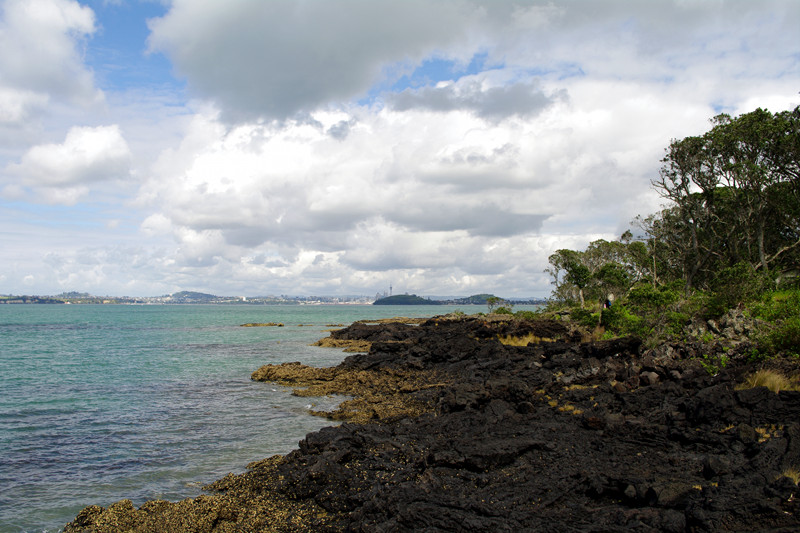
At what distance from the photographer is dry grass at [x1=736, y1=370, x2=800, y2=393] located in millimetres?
12914

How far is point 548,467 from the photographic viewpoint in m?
10.2

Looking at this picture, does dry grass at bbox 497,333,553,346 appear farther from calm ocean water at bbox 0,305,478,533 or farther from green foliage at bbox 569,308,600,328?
calm ocean water at bbox 0,305,478,533

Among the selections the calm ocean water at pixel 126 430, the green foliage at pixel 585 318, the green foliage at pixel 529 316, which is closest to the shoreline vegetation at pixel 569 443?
the calm ocean water at pixel 126 430

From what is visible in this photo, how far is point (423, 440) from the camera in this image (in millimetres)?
12562

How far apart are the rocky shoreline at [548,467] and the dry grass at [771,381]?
30cm

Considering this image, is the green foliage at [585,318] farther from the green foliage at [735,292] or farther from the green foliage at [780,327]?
the green foliage at [780,327]

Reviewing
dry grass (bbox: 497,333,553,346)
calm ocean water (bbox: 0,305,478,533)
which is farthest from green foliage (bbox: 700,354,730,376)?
dry grass (bbox: 497,333,553,346)

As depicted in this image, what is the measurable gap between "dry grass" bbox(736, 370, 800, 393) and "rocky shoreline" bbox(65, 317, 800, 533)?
30cm

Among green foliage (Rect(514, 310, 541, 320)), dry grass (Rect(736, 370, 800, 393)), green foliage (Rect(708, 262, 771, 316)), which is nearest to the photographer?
dry grass (Rect(736, 370, 800, 393))

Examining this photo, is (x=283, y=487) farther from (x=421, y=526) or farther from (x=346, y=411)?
(x=346, y=411)

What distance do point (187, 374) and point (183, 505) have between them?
22.5 m

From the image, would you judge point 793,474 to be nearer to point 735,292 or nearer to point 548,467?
point 548,467

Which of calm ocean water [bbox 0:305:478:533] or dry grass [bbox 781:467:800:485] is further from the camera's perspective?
calm ocean water [bbox 0:305:478:533]

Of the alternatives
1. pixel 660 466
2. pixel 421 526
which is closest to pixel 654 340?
pixel 660 466
